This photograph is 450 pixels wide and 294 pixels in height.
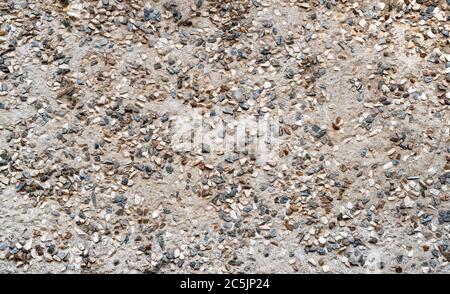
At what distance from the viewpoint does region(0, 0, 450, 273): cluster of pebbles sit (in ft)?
13.5

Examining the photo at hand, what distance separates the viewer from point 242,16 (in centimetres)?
441

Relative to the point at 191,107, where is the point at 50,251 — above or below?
below

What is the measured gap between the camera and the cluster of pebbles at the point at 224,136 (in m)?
4.11

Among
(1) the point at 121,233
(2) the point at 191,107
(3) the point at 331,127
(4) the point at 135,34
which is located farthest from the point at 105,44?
(3) the point at 331,127

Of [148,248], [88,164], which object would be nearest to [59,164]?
[88,164]

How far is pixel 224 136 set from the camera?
4.25m

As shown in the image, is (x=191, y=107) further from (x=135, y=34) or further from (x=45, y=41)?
(x=45, y=41)

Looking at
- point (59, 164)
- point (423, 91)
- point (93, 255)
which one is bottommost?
point (93, 255)

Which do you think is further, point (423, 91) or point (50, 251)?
point (423, 91)

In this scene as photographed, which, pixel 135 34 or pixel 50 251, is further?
pixel 135 34

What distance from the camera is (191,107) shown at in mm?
4281

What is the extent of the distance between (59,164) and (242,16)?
53.6 inches

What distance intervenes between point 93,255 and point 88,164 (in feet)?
1.66

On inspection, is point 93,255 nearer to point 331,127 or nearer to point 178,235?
point 178,235
